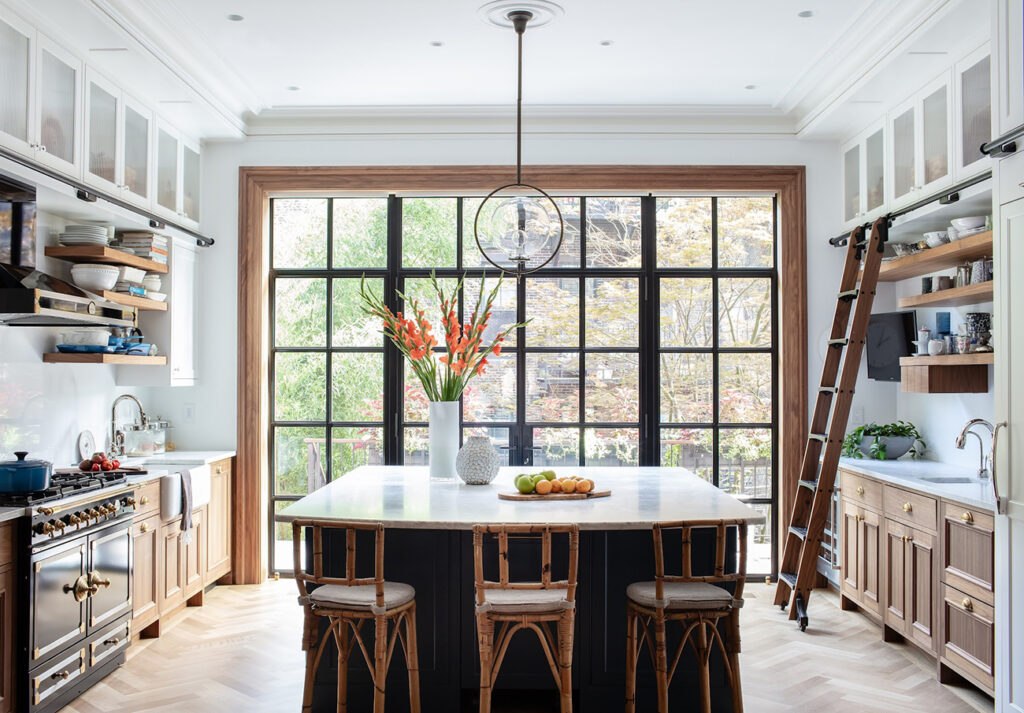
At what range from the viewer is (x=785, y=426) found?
523cm

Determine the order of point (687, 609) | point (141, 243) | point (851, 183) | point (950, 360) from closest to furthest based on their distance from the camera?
point (687, 609)
point (950, 360)
point (141, 243)
point (851, 183)

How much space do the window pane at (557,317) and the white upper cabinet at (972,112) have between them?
7.93 ft

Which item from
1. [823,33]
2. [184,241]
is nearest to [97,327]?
[184,241]

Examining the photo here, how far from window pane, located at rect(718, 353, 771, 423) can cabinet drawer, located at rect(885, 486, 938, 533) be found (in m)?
1.35

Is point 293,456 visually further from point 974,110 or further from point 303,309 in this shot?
point 974,110

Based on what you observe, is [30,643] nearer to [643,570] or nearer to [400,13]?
[643,570]

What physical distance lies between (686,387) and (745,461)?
658mm

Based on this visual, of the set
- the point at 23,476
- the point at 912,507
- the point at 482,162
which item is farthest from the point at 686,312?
the point at 23,476

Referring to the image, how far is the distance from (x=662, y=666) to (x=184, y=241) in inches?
154

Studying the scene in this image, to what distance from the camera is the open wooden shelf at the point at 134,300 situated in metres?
4.20

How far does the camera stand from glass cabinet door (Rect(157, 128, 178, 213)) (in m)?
4.73

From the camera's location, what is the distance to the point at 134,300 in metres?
4.41

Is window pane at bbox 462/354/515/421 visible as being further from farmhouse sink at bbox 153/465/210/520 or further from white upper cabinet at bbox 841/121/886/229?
white upper cabinet at bbox 841/121/886/229

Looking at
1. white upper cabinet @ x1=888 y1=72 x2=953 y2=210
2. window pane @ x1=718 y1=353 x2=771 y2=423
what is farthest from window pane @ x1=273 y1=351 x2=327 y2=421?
white upper cabinet @ x1=888 y1=72 x2=953 y2=210
